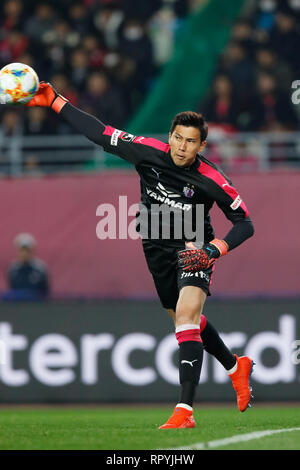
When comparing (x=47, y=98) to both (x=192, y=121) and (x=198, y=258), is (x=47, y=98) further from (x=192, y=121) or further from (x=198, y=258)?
(x=198, y=258)

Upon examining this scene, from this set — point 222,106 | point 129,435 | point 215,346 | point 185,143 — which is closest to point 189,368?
point 129,435

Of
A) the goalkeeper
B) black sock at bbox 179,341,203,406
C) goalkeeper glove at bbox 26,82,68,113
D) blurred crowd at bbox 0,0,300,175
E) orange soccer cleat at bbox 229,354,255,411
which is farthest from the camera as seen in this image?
blurred crowd at bbox 0,0,300,175

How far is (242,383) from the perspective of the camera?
7594 mm

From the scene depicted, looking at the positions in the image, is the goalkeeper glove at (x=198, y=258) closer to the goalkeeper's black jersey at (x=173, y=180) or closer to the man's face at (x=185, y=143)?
the goalkeeper's black jersey at (x=173, y=180)

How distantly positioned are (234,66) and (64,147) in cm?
304

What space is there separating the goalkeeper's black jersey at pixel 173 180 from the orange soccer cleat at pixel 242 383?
1.10m

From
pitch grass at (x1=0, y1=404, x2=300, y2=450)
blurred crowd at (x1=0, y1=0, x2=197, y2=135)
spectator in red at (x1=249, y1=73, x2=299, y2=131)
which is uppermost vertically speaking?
blurred crowd at (x1=0, y1=0, x2=197, y2=135)

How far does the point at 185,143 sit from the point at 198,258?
33.4 inches

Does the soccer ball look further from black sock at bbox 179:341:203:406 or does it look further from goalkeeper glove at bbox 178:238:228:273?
black sock at bbox 179:341:203:406

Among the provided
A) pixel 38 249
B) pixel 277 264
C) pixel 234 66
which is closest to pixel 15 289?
pixel 38 249

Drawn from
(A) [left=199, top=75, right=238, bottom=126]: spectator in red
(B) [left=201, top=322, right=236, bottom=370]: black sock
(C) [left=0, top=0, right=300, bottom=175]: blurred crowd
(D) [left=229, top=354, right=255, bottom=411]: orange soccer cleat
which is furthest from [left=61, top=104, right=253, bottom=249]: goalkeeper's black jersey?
(A) [left=199, top=75, right=238, bottom=126]: spectator in red

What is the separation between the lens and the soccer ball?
722cm

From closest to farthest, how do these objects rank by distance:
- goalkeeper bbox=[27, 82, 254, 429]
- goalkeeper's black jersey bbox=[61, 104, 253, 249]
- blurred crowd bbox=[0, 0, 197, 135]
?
goalkeeper bbox=[27, 82, 254, 429] → goalkeeper's black jersey bbox=[61, 104, 253, 249] → blurred crowd bbox=[0, 0, 197, 135]

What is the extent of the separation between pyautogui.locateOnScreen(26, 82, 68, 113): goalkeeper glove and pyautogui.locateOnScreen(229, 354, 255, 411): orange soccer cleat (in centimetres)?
248
